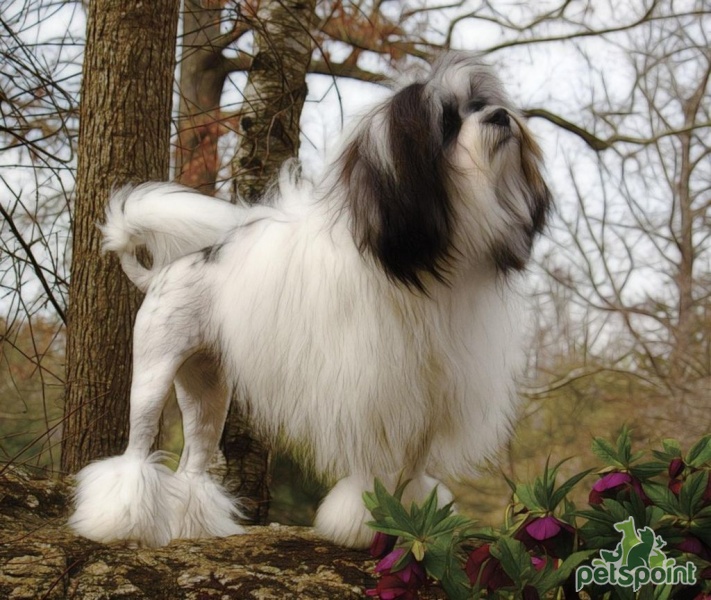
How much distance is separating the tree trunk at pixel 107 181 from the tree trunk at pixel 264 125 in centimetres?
69

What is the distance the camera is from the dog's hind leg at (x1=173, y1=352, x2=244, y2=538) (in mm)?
2916

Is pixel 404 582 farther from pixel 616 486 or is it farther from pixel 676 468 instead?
pixel 676 468

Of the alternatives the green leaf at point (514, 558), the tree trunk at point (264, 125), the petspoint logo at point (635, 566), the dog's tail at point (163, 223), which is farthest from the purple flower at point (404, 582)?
the tree trunk at point (264, 125)

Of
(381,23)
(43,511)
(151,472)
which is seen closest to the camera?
(151,472)

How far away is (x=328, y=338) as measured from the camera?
2410 mm

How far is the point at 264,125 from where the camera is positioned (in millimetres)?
4195

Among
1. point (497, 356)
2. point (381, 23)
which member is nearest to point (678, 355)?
point (381, 23)

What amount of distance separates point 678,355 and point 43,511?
5129 millimetres

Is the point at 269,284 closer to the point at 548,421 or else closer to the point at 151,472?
the point at 151,472

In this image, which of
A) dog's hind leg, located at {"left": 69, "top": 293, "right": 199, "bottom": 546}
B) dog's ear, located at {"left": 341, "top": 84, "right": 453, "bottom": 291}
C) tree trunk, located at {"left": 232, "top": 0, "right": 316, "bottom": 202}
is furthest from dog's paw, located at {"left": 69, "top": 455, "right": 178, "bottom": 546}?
tree trunk, located at {"left": 232, "top": 0, "right": 316, "bottom": 202}

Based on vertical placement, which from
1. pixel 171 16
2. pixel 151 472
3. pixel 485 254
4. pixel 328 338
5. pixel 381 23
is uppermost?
pixel 381 23

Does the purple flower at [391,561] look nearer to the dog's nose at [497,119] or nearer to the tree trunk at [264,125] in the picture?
the dog's nose at [497,119]

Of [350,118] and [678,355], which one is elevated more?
[350,118]

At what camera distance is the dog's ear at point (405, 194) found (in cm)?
217
